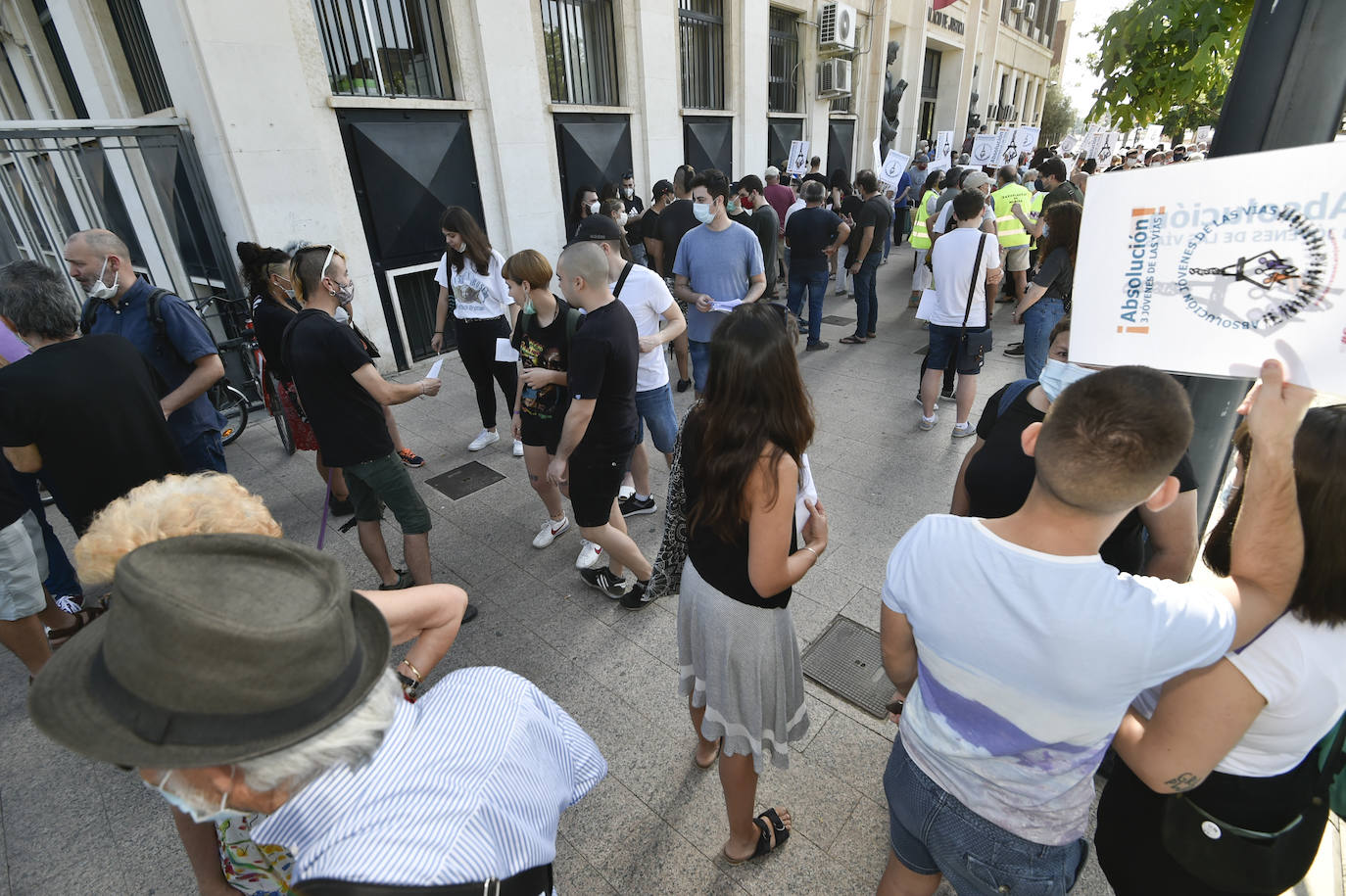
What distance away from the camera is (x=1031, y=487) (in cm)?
180

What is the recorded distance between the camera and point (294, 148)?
19.6 ft

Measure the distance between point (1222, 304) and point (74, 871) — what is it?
404 centimetres

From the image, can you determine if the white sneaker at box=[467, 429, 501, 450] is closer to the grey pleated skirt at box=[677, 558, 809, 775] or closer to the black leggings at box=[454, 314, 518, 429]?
the black leggings at box=[454, 314, 518, 429]

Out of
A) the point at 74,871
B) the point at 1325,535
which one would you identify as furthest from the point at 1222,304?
the point at 74,871

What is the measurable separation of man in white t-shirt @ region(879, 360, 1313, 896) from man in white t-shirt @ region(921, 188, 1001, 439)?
388cm

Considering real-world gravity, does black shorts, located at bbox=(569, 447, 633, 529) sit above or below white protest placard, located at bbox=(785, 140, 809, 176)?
below

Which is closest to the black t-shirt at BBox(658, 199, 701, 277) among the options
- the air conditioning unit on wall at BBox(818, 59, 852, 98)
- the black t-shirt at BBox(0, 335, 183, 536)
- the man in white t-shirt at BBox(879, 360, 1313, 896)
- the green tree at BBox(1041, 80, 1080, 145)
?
the black t-shirt at BBox(0, 335, 183, 536)

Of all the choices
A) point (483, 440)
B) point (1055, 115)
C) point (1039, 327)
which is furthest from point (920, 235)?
point (1055, 115)

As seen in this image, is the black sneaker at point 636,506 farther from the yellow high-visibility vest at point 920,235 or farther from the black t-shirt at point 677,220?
the yellow high-visibility vest at point 920,235

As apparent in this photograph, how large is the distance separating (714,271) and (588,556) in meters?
2.65

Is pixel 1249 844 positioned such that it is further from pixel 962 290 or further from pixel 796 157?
pixel 796 157

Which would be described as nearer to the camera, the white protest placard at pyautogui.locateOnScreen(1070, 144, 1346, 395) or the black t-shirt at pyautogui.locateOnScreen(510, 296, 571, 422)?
the white protest placard at pyautogui.locateOnScreen(1070, 144, 1346, 395)

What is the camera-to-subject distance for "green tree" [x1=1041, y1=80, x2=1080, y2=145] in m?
38.0

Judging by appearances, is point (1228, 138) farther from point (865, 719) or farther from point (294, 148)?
point (294, 148)
